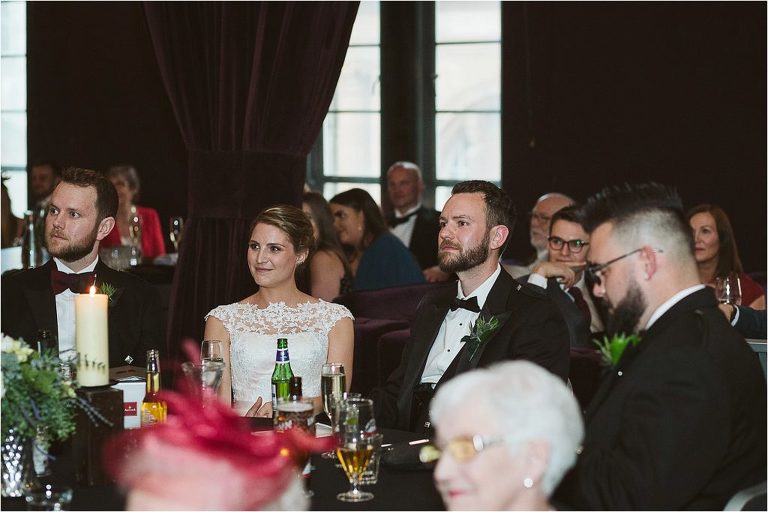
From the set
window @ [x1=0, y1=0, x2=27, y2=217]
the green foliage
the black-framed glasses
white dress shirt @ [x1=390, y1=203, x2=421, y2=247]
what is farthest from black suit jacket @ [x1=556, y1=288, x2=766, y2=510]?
window @ [x1=0, y1=0, x2=27, y2=217]

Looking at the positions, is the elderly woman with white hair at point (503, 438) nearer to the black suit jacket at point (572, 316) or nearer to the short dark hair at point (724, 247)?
the black suit jacket at point (572, 316)

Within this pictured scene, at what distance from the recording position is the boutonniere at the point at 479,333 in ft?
11.0

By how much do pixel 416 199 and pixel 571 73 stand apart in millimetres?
1474

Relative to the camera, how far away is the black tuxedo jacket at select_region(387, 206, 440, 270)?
7.84m

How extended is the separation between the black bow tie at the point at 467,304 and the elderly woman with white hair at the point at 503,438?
1.71m

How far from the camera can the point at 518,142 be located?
820cm

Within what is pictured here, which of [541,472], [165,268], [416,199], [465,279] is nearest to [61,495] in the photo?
[541,472]

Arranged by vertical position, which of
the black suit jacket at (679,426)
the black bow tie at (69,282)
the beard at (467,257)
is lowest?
the black suit jacket at (679,426)

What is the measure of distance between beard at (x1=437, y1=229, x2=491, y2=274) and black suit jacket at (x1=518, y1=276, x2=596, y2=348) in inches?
48.9

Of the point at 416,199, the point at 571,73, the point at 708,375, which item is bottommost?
the point at 708,375

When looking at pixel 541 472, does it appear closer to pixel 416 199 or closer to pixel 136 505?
pixel 136 505

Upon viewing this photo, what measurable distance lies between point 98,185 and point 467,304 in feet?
4.38

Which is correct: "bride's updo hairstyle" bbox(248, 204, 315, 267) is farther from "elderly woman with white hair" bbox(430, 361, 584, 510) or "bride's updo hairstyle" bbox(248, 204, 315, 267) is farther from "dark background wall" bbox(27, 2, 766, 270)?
"dark background wall" bbox(27, 2, 766, 270)

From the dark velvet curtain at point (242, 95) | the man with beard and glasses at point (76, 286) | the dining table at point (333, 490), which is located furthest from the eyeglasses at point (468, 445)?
the dark velvet curtain at point (242, 95)
